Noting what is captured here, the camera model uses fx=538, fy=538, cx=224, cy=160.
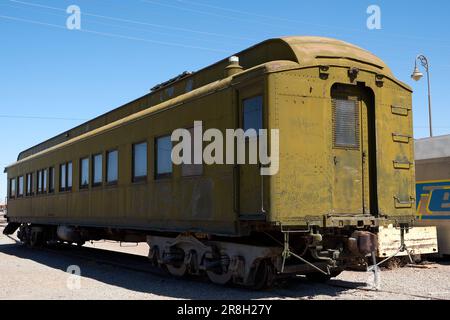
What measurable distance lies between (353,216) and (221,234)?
204cm

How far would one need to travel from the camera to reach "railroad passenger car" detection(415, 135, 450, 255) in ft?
41.8

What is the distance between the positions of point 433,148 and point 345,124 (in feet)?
20.4

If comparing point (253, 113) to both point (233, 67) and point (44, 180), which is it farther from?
point (44, 180)

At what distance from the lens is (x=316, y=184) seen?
7.86 m

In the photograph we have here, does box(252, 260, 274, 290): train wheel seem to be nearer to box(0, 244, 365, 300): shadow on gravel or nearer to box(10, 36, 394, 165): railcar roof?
box(0, 244, 365, 300): shadow on gravel

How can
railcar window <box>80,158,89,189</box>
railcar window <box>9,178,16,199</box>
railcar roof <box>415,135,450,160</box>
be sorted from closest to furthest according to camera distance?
1. railcar roof <box>415,135,450,160</box>
2. railcar window <box>80,158,89,189</box>
3. railcar window <box>9,178,16,199</box>

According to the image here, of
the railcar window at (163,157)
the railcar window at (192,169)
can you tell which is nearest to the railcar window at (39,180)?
the railcar window at (163,157)

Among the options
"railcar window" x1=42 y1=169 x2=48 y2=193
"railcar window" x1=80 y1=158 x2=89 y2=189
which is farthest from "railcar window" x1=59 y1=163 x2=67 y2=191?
"railcar window" x1=42 y1=169 x2=48 y2=193

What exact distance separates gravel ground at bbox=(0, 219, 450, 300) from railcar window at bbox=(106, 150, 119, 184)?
81.6 inches

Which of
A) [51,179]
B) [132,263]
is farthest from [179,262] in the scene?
[51,179]

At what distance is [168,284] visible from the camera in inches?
377

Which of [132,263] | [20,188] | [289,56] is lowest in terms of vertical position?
[132,263]

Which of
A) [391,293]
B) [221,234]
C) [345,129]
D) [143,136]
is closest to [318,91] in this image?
[345,129]
